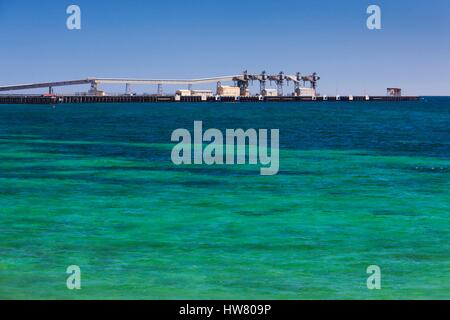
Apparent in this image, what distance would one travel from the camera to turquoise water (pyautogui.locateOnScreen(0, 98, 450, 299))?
18078mm

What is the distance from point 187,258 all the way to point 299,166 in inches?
1014

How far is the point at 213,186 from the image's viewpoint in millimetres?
Result: 35125

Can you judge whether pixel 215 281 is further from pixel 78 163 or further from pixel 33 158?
pixel 33 158

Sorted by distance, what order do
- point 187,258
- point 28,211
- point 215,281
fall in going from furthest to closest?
point 28,211 < point 187,258 < point 215,281

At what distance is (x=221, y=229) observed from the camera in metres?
24.7

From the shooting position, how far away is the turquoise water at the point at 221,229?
18.1 m

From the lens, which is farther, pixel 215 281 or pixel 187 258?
pixel 187 258

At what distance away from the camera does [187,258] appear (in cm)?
2066

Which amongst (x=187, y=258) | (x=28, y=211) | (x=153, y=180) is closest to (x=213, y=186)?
(x=153, y=180)
